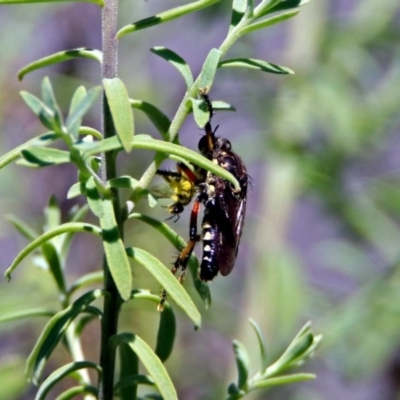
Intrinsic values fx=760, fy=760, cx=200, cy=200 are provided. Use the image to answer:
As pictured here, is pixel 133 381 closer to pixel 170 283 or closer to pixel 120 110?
pixel 170 283

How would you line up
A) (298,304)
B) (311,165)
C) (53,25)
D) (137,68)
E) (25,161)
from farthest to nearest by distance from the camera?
(53,25) → (137,68) → (311,165) → (298,304) → (25,161)

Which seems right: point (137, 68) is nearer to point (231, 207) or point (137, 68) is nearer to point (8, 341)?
point (8, 341)

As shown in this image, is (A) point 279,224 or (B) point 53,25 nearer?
(A) point 279,224

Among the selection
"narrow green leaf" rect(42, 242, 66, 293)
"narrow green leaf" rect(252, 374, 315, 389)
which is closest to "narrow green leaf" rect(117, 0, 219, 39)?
"narrow green leaf" rect(42, 242, 66, 293)

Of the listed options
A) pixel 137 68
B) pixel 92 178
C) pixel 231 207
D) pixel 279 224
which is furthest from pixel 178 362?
pixel 92 178

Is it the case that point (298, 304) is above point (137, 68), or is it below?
below

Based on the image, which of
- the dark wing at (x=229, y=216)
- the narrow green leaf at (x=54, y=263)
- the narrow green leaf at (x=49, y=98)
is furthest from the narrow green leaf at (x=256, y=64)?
the dark wing at (x=229, y=216)

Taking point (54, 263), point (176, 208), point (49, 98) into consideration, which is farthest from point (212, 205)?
point (49, 98)
